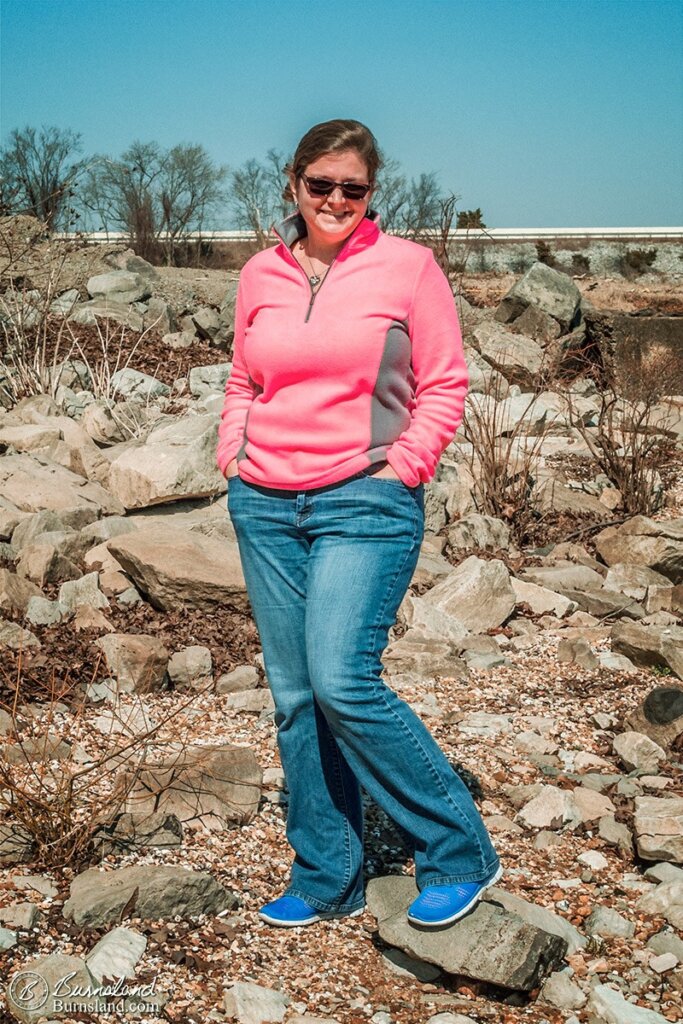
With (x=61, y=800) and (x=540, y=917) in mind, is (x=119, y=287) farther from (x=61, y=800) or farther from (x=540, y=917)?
(x=540, y=917)

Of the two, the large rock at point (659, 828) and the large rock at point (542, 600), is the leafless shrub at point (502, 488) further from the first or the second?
the large rock at point (659, 828)

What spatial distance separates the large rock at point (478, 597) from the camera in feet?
18.5

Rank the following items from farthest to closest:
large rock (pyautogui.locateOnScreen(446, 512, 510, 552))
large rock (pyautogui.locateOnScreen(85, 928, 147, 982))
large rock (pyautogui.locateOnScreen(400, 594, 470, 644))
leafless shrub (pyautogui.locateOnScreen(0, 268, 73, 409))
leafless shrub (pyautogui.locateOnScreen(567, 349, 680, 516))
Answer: leafless shrub (pyautogui.locateOnScreen(0, 268, 73, 409)), leafless shrub (pyautogui.locateOnScreen(567, 349, 680, 516)), large rock (pyautogui.locateOnScreen(446, 512, 510, 552)), large rock (pyautogui.locateOnScreen(400, 594, 470, 644)), large rock (pyautogui.locateOnScreen(85, 928, 147, 982))

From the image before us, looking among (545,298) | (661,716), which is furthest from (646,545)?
(545,298)

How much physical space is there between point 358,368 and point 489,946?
1423mm

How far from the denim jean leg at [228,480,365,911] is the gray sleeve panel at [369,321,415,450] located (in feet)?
0.97

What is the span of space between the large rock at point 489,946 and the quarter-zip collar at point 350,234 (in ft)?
5.46

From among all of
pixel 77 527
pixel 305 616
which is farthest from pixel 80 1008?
pixel 77 527

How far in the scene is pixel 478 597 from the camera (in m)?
5.66

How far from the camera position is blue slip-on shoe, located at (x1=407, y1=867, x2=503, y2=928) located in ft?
8.78

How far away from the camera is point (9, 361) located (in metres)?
10.0

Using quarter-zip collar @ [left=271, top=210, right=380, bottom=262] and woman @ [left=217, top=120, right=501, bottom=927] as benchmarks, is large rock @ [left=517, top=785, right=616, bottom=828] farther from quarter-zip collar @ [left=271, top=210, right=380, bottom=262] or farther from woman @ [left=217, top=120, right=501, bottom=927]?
quarter-zip collar @ [left=271, top=210, right=380, bottom=262]

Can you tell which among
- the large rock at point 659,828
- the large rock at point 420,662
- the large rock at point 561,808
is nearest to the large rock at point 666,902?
the large rock at point 659,828

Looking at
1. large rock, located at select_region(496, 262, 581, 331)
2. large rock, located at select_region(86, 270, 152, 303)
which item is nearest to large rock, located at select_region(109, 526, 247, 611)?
large rock, located at select_region(86, 270, 152, 303)
